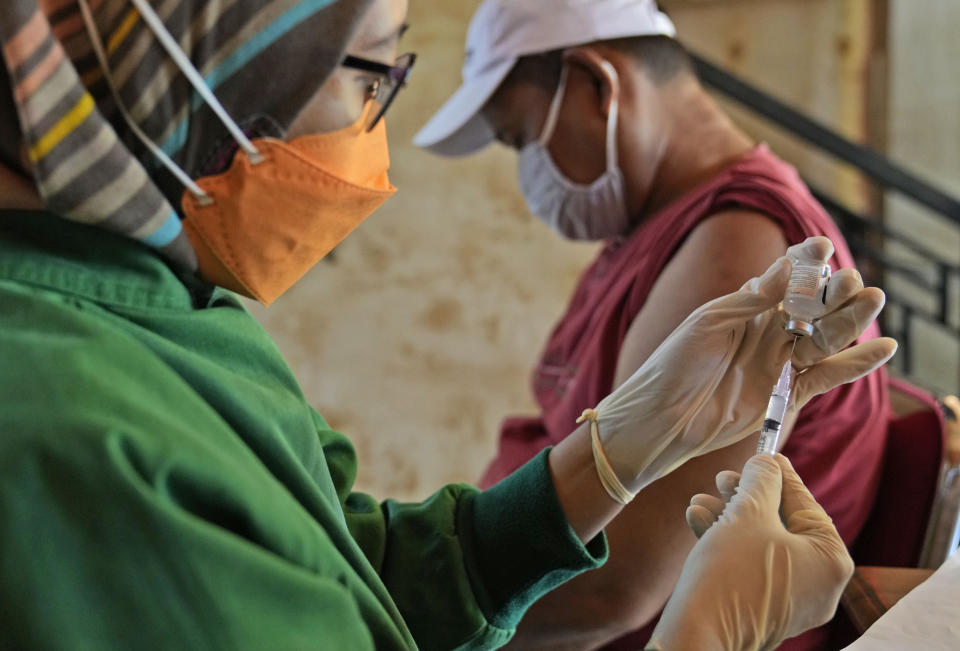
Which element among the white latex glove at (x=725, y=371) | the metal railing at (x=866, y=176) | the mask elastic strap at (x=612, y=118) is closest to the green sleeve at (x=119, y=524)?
the white latex glove at (x=725, y=371)

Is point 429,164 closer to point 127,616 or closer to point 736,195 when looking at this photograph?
point 736,195

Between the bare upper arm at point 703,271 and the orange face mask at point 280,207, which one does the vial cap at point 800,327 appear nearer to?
the bare upper arm at point 703,271

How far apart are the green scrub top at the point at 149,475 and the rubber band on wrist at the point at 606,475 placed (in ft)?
0.71

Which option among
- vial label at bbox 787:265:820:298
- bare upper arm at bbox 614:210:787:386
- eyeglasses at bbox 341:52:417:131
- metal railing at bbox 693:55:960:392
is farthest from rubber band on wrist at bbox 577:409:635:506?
metal railing at bbox 693:55:960:392

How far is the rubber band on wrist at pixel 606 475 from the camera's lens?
2.53 ft

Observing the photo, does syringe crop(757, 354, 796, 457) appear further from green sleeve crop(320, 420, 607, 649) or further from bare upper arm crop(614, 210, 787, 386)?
green sleeve crop(320, 420, 607, 649)

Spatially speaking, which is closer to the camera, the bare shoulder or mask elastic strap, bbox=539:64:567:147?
the bare shoulder

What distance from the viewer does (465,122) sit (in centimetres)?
150

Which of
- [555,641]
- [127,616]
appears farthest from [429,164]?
[127,616]

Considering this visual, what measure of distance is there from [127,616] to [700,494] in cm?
40

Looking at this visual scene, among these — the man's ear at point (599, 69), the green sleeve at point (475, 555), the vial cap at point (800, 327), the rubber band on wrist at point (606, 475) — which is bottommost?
the green sleeve at point (475, 555)

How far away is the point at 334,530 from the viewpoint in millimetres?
659

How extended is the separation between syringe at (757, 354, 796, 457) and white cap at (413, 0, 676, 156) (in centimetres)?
79

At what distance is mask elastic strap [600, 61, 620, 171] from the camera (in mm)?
1328
